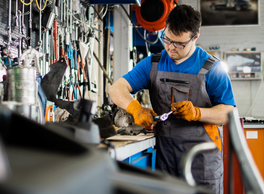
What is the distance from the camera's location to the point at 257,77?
5820mm

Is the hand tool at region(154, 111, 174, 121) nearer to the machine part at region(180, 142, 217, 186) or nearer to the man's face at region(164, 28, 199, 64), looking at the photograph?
the man's face at region(164, 28, 199, 64)

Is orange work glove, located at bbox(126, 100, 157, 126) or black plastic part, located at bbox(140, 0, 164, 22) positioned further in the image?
black plastic part, located at bbox(140, 0, 164, 22)

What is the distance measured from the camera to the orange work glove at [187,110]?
143 cm

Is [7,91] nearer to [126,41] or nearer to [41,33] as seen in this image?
[41,33]

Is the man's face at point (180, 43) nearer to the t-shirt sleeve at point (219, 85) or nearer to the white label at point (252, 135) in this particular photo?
the t-shirt sleeve at point (219, 85)

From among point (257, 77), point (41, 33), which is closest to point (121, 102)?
point (41, 33)

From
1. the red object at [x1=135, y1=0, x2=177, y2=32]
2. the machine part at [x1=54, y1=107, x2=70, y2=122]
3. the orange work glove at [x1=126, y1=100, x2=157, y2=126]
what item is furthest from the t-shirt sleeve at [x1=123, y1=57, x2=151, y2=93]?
the red object at [x1=135, y1=0, x2=177, y2=32]

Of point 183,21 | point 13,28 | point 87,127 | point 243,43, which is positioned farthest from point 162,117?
point 243,43

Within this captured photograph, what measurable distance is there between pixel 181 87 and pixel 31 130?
1.27m

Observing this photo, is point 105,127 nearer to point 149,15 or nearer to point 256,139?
point 149,15

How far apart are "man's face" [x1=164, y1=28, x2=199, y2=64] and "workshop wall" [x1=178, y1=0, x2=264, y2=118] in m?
4.60

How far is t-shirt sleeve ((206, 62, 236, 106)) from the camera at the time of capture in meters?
1.55

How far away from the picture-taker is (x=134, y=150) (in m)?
1.22

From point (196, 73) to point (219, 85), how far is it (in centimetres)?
16
